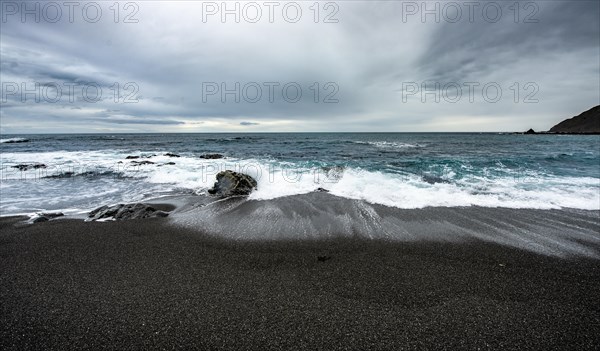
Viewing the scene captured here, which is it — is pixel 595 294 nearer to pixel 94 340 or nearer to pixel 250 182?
pixel 94 340

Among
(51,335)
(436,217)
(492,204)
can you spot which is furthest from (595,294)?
(51,335)

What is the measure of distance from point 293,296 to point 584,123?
17661cm

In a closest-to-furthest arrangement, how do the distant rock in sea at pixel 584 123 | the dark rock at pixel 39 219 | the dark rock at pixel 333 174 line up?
the dark rock at pixel 39 219 → the dark rock at pixel 333 174 → the distant rock in sea at pixel 584 123

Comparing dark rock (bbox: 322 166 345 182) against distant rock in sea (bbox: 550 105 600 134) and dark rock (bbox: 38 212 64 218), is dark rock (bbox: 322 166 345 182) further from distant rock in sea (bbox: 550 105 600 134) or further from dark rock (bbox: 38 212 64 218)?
distant rock in sea (bbox: 550 105 600 134)

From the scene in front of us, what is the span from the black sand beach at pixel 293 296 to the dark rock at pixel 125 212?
1440 mm

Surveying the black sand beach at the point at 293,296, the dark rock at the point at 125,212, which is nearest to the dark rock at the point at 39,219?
the dark rock at the point at 125,212

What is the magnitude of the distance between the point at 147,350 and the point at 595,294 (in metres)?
5.41

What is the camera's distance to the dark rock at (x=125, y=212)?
6500 mm

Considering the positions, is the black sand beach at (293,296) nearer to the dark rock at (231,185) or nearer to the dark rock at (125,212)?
the dark rock at (125,212)

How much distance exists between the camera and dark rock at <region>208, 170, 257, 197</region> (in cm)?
906

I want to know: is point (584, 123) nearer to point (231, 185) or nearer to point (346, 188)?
point (346, 188)

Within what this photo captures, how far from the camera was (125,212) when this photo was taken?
6.61m

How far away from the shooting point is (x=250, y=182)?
32.3ft

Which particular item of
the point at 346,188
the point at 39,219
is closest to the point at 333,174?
the point at 346,188
